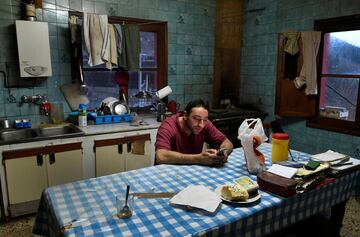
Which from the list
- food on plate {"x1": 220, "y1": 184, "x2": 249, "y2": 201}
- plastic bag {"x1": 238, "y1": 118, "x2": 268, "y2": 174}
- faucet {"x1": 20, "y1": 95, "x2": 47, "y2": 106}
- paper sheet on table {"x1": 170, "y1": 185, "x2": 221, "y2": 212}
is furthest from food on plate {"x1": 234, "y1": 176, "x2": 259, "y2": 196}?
faucet {"x1": 20, "y1": 95, "x2": 47, "y2": 106}

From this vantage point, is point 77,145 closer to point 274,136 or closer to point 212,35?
point 274,136

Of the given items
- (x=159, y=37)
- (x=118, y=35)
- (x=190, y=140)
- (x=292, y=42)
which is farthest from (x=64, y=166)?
(x=292, y=42)

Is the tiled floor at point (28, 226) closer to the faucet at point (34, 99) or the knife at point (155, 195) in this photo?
the faucet at point (34, 99)

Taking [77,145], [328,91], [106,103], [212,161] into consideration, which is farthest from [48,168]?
[328,91]

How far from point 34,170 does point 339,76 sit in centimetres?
339

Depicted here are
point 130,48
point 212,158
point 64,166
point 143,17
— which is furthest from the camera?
point 143,17

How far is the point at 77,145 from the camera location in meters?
2.87

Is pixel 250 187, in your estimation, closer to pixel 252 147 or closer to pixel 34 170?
pixel 252 147

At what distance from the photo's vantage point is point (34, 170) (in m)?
2.72

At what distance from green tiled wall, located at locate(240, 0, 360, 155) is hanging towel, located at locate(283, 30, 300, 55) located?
0.35 metres

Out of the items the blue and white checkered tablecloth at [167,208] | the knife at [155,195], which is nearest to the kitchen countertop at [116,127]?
the blue and white checkered tablecloth at [167,208]

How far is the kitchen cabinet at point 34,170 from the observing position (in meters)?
2.63

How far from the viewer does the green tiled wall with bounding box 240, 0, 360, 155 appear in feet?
11.1

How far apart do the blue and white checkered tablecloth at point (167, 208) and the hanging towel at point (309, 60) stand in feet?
5.54
